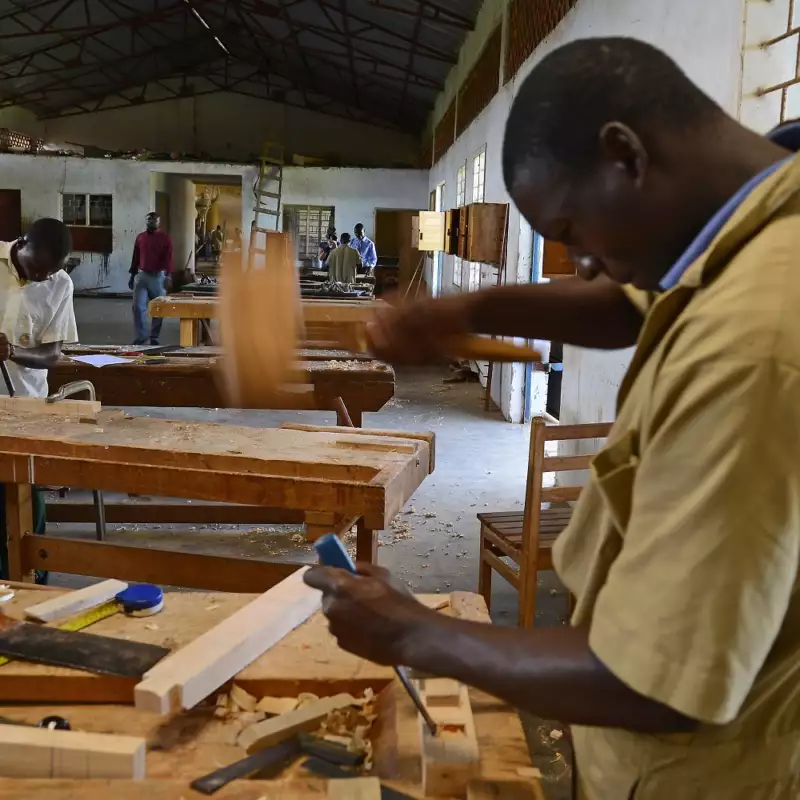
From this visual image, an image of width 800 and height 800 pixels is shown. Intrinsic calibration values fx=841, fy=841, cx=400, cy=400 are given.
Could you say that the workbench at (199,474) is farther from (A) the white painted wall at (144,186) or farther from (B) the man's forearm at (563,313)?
(A) the white painted wall at (144,186)

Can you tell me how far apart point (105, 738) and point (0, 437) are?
186 cm

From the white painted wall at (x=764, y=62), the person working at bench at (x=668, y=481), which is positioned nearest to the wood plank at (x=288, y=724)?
the person working at bench at (x=668, y=481)

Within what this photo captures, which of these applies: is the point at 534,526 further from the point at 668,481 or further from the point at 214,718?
the point at 668,481

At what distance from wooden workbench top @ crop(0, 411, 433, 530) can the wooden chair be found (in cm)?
41

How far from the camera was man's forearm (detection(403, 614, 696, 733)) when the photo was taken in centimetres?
77

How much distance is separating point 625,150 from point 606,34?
14.9 feet

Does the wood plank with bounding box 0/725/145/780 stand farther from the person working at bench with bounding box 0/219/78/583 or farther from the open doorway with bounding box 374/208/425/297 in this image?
the open doorway with bounding box 374/208/425/297

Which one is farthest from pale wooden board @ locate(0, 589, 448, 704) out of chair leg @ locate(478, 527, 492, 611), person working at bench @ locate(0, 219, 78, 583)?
person working at bench @ locate(0, 219, 78, 583)

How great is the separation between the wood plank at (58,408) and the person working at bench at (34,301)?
66 centimetres

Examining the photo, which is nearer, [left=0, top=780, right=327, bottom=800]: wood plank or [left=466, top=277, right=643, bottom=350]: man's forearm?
[left=0, top=780, right=327, bottom=800]: wood plank

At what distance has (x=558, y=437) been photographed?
310 centimetres

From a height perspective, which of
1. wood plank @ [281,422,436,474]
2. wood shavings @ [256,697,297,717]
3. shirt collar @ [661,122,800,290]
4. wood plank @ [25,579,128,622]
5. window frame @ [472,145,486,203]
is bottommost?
wood shavings @ [256,697,297,717]

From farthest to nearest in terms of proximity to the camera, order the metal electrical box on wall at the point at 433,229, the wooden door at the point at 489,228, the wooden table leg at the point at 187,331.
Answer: the metal electrical box on wall at the point at 433,229
the wooden door at the point at 489,228
the wooden table leg at the point at 187,331

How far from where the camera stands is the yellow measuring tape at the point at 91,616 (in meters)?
1.60
